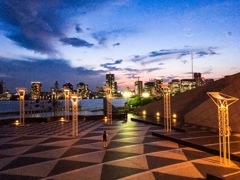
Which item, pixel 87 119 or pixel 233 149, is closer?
pixel 233 149

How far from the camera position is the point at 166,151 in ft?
51.9

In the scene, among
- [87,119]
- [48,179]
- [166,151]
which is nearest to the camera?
[48,179]

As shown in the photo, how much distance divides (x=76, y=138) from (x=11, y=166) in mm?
8163

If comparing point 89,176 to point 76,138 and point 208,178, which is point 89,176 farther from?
point 76,138

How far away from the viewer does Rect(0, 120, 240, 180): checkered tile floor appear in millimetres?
11492

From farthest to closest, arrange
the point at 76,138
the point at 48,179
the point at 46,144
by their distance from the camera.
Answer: the point at 76,138
the point at 46,144
the point at 48,179

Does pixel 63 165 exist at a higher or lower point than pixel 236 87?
lower

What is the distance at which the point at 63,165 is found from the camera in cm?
1306

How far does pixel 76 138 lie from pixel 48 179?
32.6 ft

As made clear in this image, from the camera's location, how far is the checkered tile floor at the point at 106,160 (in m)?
11.5

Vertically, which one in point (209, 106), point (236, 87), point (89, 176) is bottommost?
point (89, 176)

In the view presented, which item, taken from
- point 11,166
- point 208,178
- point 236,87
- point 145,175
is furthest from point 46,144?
point 236,87

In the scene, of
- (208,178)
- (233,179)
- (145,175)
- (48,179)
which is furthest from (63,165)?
(233,179)

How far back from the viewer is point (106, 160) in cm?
1389
